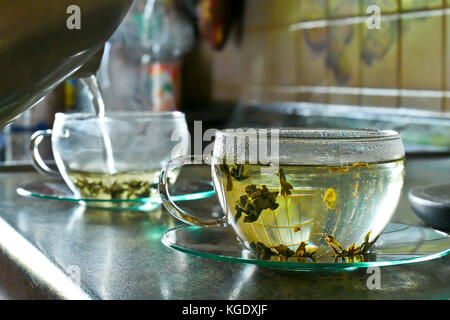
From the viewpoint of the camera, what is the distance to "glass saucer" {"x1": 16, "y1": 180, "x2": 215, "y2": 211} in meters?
0.54

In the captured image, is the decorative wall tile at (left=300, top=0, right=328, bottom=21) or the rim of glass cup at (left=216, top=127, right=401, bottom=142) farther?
the decorative wall tile at (left=300, top=0, right=328, bottom=21)

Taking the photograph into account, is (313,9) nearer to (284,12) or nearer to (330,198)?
(284,12)

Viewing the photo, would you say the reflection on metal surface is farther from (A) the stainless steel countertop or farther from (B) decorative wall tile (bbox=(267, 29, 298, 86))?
(B) decorative wall tile (bbox=(267, 29, 298, 86))

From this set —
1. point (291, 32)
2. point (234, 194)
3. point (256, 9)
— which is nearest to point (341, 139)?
point (234, 194)

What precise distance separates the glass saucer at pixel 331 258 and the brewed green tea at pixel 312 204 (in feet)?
0.04

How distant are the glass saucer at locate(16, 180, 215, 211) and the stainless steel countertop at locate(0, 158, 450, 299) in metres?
0.03

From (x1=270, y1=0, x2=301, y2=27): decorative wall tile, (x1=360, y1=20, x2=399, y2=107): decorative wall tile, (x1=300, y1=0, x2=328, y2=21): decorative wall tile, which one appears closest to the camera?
(x1=360, y1=20, x2=399, y2=107): decorative wall tile

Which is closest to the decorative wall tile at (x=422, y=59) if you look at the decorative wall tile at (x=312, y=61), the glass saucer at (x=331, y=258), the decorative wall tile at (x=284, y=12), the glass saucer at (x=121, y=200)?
the decorative wall tile at (x=312, y=61)

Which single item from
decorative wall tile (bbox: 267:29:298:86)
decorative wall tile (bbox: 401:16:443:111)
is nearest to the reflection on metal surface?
decorative wall tile (bbox: 401:16:443:111)

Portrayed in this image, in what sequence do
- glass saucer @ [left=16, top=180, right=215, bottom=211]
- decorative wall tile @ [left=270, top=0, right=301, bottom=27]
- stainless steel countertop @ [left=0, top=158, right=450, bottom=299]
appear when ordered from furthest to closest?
decorative wall tile @ [left=270, top=0, right=301, bottom=27], glass saucer @ [left=16, top=180, right=215, bottom=211], stainless steel countertop @ [left=0, top=158, right=450, bottom=299]

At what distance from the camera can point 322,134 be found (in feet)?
1.39

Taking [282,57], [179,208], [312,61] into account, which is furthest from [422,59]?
[179,208]

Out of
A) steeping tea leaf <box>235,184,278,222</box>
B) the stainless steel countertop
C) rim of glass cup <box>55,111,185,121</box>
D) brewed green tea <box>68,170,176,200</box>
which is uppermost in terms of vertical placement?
rim of glass cup <box>55,111,185,121</box>
